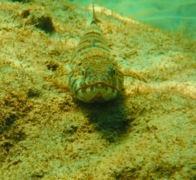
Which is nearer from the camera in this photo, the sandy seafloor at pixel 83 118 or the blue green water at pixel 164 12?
the sandy seafloor at pixel 83 118

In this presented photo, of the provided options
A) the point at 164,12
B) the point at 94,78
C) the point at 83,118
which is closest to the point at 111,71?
the point at 94,78

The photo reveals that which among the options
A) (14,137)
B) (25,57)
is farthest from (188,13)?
(14,137)

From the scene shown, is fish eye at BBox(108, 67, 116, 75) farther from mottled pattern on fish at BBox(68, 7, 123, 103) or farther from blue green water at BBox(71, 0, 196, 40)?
blue green water at BBox(71, 0, 196, 40)

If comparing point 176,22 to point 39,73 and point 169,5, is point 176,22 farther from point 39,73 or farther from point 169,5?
point 39,73

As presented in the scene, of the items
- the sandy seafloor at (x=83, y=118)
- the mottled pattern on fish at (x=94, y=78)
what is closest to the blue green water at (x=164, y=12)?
the sandy seafloor at (x=83, y=118)

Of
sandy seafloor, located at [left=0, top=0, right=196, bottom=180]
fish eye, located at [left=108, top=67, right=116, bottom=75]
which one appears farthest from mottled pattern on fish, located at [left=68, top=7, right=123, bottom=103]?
sandy seafloor, located at [left=0, top=0, right=196, bottom=180]

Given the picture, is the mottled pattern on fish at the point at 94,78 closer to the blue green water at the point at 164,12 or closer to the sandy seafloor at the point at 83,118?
the sandy seafloor at the point at 83,118

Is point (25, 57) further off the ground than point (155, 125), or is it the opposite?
point (25, 57)
